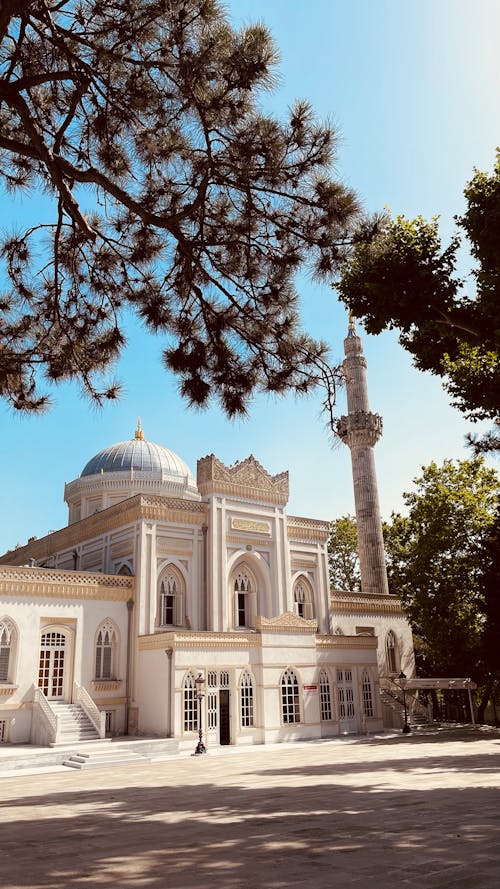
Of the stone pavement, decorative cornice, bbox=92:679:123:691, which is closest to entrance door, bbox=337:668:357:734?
decorative cornice, bbox=92:679:123:691

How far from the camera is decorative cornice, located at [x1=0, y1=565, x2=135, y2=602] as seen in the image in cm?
2374

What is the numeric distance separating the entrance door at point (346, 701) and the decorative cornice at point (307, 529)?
21.4 feet

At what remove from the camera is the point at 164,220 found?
25.9 feet

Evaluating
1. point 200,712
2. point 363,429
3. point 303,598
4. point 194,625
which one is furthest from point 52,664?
point 363,429

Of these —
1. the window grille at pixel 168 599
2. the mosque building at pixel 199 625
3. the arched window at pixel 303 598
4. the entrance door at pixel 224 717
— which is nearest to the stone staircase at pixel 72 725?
the mosque building at pixel 199 625

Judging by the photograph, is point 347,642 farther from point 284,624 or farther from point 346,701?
point 284,624

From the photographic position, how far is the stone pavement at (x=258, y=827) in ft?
22.1

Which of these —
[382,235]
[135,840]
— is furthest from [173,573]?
[382,235]

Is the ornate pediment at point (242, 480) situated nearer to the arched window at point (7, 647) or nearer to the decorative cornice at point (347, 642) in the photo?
the decorative cornice at point (347, 642)

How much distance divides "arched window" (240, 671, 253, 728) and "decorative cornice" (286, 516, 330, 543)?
8325 millimetres

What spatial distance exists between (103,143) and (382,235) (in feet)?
11.8

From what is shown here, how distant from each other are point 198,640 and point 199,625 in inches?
138

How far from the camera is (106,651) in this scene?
2584 centimetres

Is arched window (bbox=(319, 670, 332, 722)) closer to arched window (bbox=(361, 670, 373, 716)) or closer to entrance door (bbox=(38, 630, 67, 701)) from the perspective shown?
arched window (bbox=(361, 670, 373, 716))
